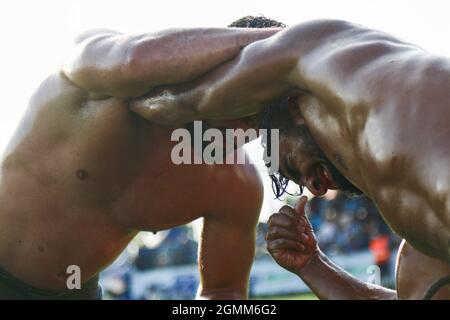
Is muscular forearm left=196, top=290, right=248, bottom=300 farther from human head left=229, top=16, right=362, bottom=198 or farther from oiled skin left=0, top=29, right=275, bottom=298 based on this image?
human head left=229, top=16, right=362, bottom=198

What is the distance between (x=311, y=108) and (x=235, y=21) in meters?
1.20

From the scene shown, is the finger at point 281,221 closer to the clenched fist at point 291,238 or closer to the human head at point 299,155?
the clenched fist at point 291,238

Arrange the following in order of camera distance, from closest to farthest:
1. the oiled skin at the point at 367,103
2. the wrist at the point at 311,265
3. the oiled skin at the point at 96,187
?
1. the oiled skin at the point at 367,103
2. the wrist at the point at 311,265
3. the oiled skin at the point at 96,187

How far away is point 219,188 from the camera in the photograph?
4.29 metres

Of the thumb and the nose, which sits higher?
the nose

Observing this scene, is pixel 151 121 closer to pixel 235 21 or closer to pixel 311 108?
pixel 235 21

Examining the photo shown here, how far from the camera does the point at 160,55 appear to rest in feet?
10.7

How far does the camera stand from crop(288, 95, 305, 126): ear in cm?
317

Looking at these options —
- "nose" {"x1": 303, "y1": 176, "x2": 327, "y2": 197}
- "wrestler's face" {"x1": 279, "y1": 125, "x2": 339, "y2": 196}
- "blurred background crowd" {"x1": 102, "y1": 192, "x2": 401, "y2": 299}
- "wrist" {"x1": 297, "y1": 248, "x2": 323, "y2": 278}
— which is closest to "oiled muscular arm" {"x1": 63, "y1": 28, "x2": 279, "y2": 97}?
"wrestler's face" {"x1": 279, "y1": 125, "x2": 339, "y2": 196}

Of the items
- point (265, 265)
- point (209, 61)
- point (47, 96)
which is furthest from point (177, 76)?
point (265, 265)

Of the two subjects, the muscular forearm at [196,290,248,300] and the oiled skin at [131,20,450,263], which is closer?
the oiled skin at [131,20,450,263]

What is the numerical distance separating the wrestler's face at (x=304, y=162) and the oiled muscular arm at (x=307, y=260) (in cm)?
17

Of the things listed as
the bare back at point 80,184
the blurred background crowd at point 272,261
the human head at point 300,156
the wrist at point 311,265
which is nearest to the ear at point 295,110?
the human head at point 300,156

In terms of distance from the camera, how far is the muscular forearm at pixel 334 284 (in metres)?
3.46
